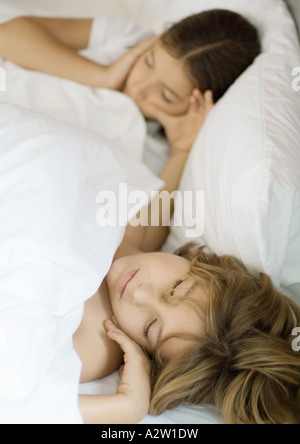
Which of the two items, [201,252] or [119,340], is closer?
[119,340]

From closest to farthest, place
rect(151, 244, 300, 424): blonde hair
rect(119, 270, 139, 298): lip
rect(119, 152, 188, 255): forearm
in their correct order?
rect(151, 244, 300, 424): blonde hair
rect(119, 270, 139, 298): lip
rect(119, 152, 188, 255): forearm

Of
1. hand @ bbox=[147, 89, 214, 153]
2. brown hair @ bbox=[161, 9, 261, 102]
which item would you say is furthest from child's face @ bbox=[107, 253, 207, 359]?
brown hair @ bbox=[161, 9, 261, 102]

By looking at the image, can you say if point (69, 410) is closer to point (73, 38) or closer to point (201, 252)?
point (201, 252)

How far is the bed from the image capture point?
0.78m

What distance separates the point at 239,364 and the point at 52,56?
1026 mm

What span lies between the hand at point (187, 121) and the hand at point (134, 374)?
0.63m

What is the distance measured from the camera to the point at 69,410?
2.52ft

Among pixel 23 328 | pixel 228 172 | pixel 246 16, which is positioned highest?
pixel 246 16

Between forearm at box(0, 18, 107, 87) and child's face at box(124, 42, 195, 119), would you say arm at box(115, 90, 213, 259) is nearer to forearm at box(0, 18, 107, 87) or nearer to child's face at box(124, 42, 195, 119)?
child's face at box(124, 42, 195, 119)

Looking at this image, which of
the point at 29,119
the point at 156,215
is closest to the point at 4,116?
the point at 29,119

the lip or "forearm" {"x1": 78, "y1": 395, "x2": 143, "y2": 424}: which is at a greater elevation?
the lip

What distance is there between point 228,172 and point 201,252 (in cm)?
18

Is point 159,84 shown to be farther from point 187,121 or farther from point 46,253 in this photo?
point 46,253

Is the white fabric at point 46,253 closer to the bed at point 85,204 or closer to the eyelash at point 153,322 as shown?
the bed at point 85,204
